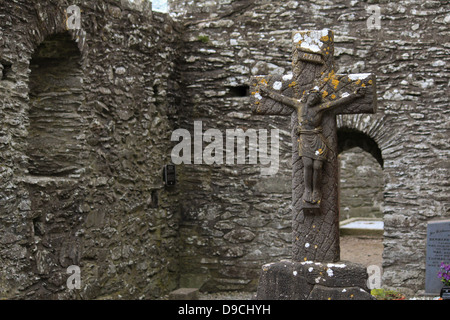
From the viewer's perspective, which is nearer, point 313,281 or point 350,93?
point 313,281

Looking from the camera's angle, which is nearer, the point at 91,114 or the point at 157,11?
the point at 91,114

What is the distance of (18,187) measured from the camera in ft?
16.8

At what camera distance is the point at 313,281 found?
13.8 feet

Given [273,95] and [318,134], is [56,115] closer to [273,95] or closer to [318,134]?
[273,95]

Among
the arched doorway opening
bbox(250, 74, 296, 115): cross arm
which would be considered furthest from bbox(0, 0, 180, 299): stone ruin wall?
bbox(250, 74, 296, 115): cross arm

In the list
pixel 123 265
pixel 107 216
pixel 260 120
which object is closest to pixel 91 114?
pixel 107 216

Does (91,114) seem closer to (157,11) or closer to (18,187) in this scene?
(18,187)

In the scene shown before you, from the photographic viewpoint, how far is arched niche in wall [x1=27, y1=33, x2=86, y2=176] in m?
6.02

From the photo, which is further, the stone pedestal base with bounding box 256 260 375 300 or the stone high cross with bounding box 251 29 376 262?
the stone high cross with bounding box 251 29 376 262

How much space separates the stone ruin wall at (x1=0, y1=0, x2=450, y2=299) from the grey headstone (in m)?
0.25

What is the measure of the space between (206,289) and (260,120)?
2.32 metres

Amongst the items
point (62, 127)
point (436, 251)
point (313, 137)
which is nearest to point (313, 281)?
point (313, 137)

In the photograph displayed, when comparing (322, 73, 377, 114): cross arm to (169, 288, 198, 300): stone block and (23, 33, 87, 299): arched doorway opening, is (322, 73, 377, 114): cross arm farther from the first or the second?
(169, 288, 198, 300): stone block

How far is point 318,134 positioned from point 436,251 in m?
3.60
